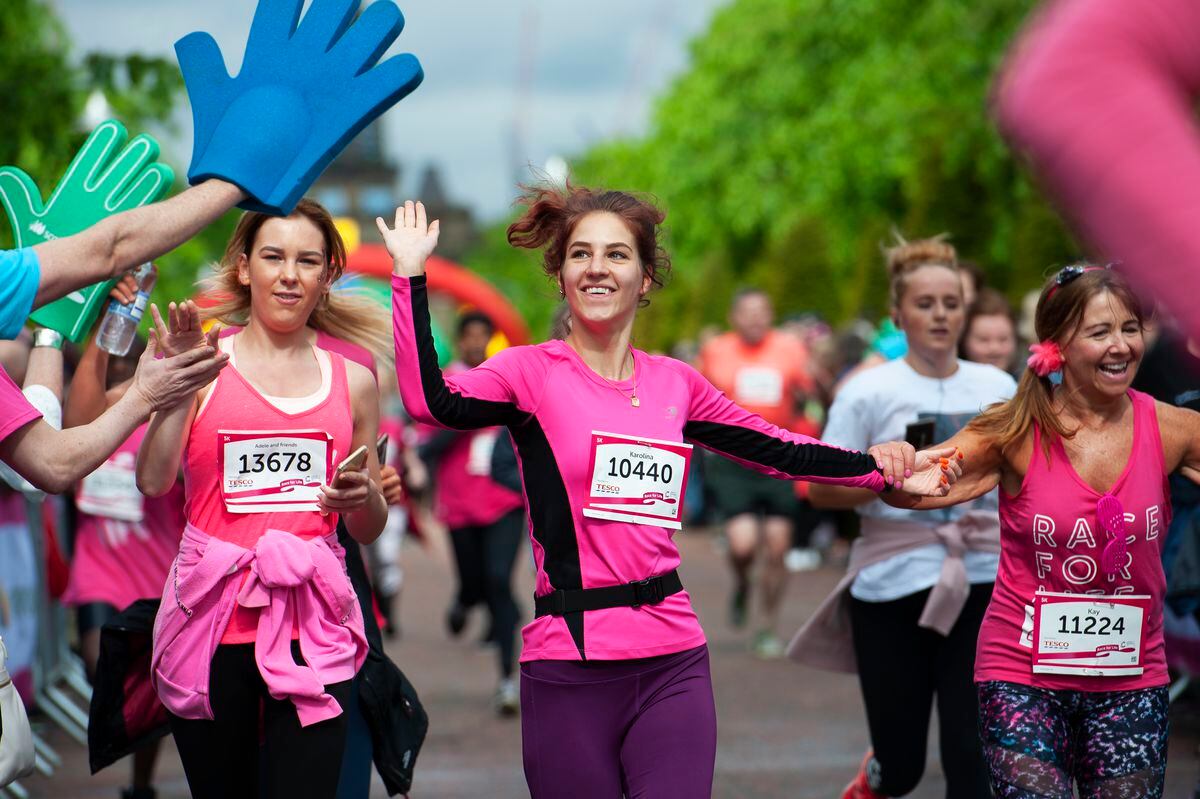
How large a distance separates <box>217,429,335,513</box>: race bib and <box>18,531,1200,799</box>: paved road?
313 centimetres

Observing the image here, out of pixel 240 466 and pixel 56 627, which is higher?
pixel 240 466

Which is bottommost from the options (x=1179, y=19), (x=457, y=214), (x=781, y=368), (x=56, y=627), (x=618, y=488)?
(x=56, y=627)

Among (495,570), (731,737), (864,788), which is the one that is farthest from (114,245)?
(495,570)

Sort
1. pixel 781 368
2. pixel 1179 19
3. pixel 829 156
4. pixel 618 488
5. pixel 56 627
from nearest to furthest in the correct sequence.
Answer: pixel 1179 19 < pixel 618 488 < pixel 56 627 < pixel 781 368 < pixel 829 156

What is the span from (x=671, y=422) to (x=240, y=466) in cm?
114

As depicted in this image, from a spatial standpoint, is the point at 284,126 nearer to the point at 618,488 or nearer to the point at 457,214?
the point at 618,488

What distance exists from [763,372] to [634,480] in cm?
843

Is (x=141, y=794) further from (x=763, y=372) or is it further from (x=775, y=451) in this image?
(x=763, y=372)

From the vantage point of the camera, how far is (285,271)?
439 cm

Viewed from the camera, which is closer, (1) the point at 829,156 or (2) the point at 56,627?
(2) the point at 56,627

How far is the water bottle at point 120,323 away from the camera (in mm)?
4727

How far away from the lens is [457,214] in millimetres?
145750

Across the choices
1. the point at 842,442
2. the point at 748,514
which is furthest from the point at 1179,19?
the point at 748,514

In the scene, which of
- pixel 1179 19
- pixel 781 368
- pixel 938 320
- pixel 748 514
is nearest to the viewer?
pixel 1179 19
